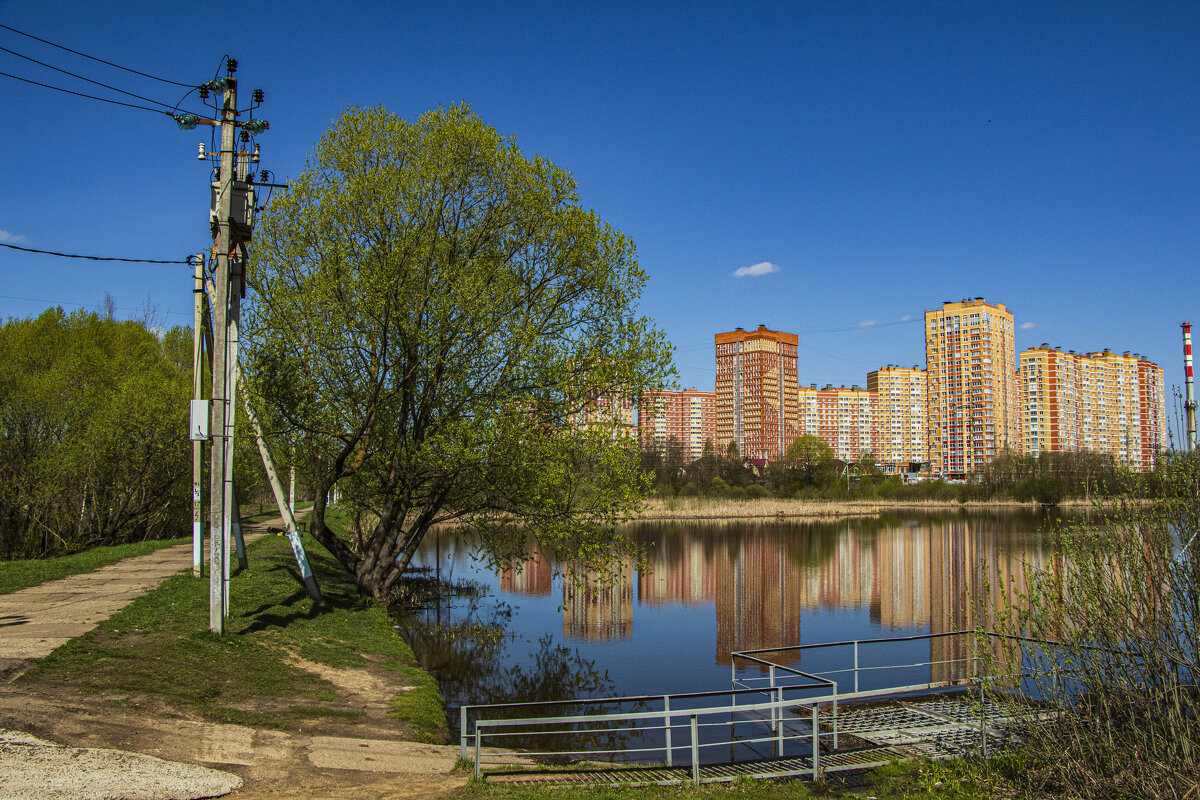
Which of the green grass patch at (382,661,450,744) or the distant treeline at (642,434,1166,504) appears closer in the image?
the green grass patch at (382,661,450,744)

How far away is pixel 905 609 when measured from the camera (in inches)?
1103

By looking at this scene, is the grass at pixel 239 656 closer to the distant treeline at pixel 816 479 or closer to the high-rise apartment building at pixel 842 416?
the distant treeline at pixel 816 479

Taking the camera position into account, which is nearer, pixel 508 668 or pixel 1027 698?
pixel 1027 698

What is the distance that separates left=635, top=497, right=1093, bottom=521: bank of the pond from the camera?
7169cm

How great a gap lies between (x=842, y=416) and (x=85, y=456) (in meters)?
170

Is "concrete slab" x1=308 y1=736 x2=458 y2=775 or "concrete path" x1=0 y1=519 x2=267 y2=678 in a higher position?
"concrete path" x1=0 y1=519 x2=267 y2=678

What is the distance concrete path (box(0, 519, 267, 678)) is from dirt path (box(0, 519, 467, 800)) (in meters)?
0.07

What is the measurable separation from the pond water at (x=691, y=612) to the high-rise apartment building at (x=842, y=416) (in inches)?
5307

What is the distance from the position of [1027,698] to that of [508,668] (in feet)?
38.8

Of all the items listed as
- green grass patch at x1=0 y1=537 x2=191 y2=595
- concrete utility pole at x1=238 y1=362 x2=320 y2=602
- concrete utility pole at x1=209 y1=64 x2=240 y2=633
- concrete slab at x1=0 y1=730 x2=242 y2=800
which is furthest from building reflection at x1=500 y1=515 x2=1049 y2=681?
green grass patch at x1=0 y1=537 x2=191 y2=595

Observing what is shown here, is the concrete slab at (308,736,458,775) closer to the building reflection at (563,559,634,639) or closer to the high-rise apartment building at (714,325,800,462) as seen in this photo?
the building reflection at (563,559,634,639)

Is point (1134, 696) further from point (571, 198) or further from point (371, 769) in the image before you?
point (571, 198)

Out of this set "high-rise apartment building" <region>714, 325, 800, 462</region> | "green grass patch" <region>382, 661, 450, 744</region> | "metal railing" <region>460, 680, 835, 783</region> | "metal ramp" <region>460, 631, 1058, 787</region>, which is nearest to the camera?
"metal ramp" <region>460, 631, 1058, 787</region>

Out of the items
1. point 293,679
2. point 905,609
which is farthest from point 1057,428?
point 293,679
